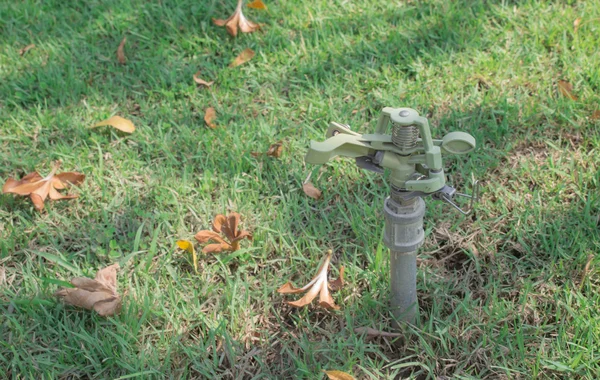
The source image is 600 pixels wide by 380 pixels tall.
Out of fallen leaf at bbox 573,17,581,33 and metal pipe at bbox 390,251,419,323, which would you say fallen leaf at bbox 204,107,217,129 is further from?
fallen leaf at bbox 573,17,581,33

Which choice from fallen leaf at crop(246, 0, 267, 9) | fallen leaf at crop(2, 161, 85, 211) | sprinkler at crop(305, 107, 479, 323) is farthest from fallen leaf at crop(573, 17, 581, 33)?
fallen leaf at crop(2, 161, 85, 211)

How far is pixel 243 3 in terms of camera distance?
3.55 metres

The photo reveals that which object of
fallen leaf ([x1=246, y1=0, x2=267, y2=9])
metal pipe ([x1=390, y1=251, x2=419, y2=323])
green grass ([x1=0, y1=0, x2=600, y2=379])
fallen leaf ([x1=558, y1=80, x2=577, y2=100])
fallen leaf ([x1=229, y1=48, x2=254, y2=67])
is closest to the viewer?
metal pipe ([x1=390, y1=251, x2=419, y2=323])

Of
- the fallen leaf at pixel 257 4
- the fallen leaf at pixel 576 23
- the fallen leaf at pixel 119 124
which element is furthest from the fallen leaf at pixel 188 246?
the fallen leaf at pixel 576 23

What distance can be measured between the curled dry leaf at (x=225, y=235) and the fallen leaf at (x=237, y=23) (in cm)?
132

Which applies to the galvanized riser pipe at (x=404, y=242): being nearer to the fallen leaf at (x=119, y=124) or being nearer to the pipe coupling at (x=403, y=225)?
the pipe coupling at (x=403, y=225)

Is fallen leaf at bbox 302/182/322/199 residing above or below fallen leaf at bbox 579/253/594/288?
above

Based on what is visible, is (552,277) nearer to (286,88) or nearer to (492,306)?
(492,306)

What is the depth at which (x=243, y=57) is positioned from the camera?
3232 mm

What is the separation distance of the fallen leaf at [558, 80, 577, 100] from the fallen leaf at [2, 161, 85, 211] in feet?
6.92

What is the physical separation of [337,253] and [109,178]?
3.40ft

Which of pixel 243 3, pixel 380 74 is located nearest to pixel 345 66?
pixel 380 74

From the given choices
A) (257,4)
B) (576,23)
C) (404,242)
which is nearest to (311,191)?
(404,242)

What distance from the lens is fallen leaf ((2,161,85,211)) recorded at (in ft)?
8.39
